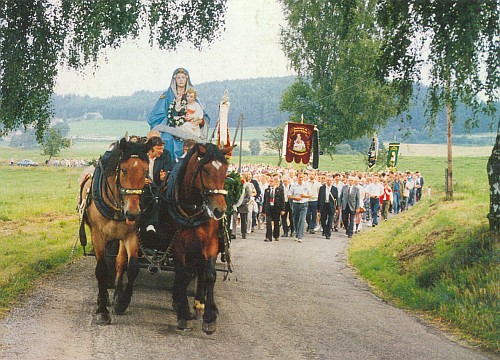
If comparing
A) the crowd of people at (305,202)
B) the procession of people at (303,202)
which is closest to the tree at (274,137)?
the procession of people at (303,202)

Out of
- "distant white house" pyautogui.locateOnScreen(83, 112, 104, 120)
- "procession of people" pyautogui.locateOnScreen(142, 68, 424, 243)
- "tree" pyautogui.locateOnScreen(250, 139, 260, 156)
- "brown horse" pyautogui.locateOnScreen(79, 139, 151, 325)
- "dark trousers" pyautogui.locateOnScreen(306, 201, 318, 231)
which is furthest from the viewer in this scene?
"tree" pyautogui.locateOnScreen(250, 139, 260, 156)

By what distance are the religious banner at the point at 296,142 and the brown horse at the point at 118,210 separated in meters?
22.2

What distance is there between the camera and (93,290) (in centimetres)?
1022

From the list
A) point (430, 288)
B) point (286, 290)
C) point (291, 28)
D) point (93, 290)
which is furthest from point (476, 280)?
point (291, 28)

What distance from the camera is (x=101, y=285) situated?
8.31 m

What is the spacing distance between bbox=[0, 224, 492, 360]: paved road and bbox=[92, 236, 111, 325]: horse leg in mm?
167

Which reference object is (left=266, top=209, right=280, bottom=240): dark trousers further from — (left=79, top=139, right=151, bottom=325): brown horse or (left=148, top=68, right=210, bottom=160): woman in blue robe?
(left=79, top=139, right=151, bottom=325): brown horse

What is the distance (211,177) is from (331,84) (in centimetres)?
3641

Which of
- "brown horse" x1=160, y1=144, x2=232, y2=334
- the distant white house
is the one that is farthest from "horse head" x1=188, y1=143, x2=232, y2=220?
the distant white house

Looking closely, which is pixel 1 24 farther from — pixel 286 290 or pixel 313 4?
pixel 286 290

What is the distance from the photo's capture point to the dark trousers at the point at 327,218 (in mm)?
22453

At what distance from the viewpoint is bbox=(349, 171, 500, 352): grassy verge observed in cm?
914

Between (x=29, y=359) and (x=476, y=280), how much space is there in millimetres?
6896

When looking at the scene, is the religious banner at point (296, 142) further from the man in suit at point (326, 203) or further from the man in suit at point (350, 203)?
the man in suit at point (326, 203)
